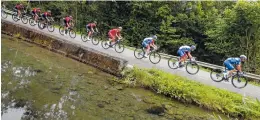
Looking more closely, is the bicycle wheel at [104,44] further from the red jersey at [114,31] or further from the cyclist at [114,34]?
the red jersey at [114,31]

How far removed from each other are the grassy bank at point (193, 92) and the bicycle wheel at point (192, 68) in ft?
3.73

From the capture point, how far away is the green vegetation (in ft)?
75.5

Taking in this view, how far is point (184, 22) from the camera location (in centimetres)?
2897

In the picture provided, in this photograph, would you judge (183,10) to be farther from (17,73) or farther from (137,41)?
(17,73)

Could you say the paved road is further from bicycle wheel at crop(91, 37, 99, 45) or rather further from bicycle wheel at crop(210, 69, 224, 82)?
bicycle wheel at crop(91, 37, 99, 45)

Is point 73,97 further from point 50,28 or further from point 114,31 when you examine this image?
point 50,28

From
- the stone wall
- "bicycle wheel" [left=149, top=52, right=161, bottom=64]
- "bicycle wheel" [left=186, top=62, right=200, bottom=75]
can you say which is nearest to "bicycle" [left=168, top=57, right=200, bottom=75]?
"bicycle wheel" [left=186, top=62, right=200, bottom=75]

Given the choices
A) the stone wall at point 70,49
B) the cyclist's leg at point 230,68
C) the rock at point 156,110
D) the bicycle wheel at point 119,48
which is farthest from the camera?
the bicycle wheel at point 119,48

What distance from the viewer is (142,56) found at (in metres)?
16.8

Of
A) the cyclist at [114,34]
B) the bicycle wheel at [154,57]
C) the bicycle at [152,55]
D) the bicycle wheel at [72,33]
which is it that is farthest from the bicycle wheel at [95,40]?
the bicycle wheel at [154,57]

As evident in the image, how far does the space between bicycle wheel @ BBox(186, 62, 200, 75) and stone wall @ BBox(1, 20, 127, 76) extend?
297cm

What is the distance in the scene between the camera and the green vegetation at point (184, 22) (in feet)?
75.5

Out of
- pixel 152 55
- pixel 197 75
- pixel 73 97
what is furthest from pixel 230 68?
pixel 73 97

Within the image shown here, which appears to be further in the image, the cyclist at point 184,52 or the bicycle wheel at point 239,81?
the cyclist at point 184,52
